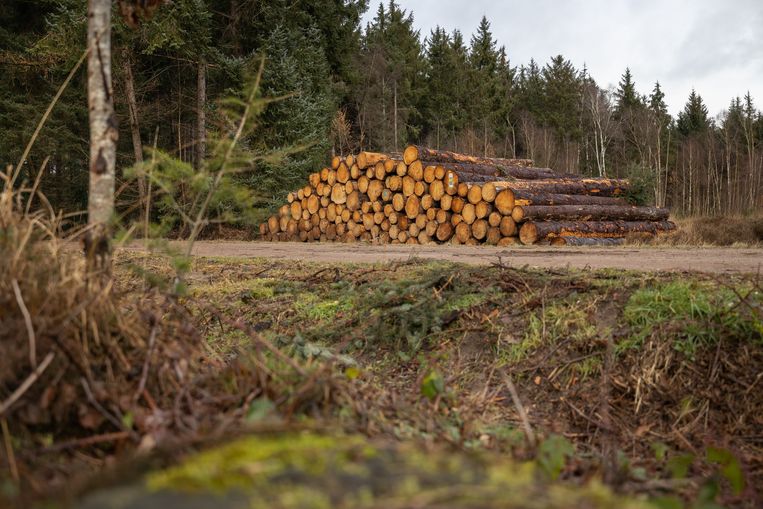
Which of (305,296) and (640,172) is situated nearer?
(305,296)

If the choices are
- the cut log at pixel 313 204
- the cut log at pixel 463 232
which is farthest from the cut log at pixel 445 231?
the cut log at pixel 313 204

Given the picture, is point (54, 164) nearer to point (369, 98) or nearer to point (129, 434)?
point (369, 98)

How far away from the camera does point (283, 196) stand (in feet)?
57.4

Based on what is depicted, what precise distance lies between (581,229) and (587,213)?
32.1 inches

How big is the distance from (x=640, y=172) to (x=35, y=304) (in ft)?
44.2

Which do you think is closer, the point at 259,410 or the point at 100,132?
the point at 259,410

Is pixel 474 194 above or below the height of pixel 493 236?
above

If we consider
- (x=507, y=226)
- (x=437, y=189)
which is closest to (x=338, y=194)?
(x=437, y=189)

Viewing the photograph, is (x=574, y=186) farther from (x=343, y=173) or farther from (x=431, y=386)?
(x=431, y=386)

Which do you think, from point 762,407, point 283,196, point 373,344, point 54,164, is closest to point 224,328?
point 373,344

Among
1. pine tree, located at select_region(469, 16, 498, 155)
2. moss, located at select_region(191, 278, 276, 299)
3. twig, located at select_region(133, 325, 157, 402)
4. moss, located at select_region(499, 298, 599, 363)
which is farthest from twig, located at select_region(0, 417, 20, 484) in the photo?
pine tree, located at select_region(469, 16, 498, 155)

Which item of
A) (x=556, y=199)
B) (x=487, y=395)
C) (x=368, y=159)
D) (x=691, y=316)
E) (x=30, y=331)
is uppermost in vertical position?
(x=368, y=159)

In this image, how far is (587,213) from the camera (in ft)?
36.8

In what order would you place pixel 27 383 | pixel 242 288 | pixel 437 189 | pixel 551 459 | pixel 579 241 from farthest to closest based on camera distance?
pixel 437 189 < pixel 579 241 < pixel 242 288 < pixel 551 459 < pixel 27 383
